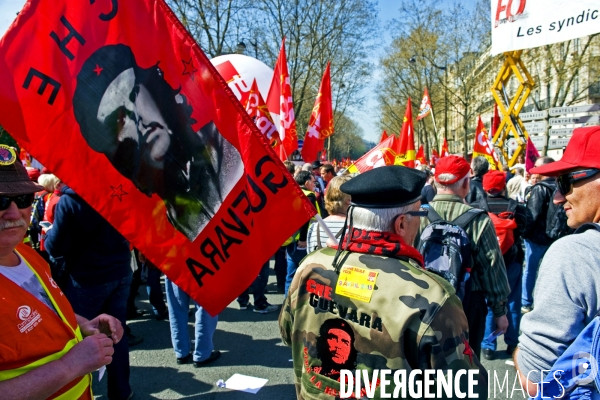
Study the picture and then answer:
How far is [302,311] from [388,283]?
435 millimetres

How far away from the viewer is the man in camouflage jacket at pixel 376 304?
4.52ft

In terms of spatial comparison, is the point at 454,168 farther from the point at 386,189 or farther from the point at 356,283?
the point at 356,283

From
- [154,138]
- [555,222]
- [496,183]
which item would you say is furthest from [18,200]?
[555,222]

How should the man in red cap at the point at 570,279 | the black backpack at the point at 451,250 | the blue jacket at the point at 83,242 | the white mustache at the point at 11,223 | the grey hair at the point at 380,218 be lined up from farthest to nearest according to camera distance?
the blue jacket at the point at 83,242 < the black backpack at the point at 451,250 < the white mustache at the point at 11,223 < the grey hair at the point at 380,218 < the man in red cap at the point at 570,279

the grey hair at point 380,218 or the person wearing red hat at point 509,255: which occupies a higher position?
the grey hair at point 380,218

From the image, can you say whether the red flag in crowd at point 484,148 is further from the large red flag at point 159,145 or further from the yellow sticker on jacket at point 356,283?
the yellow sticker on jacket at point 356,283

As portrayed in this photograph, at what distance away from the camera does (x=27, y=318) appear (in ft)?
5.21

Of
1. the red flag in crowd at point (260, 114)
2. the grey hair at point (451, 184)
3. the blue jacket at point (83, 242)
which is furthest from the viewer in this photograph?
the red flag in crowd at point (260, 114)

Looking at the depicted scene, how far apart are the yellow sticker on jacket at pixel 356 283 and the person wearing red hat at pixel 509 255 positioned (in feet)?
9.44

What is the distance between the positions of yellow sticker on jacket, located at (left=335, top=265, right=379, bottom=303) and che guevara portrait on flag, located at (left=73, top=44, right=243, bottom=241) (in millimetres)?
907

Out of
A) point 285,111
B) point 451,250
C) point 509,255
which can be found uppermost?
point 285,111

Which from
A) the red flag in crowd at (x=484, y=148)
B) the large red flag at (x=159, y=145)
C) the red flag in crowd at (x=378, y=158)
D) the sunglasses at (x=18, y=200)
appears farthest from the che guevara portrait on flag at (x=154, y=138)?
the red flag in crowd at (x=484, y=148)

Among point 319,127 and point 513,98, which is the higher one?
point 513,98

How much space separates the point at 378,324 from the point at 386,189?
50 centimetres
